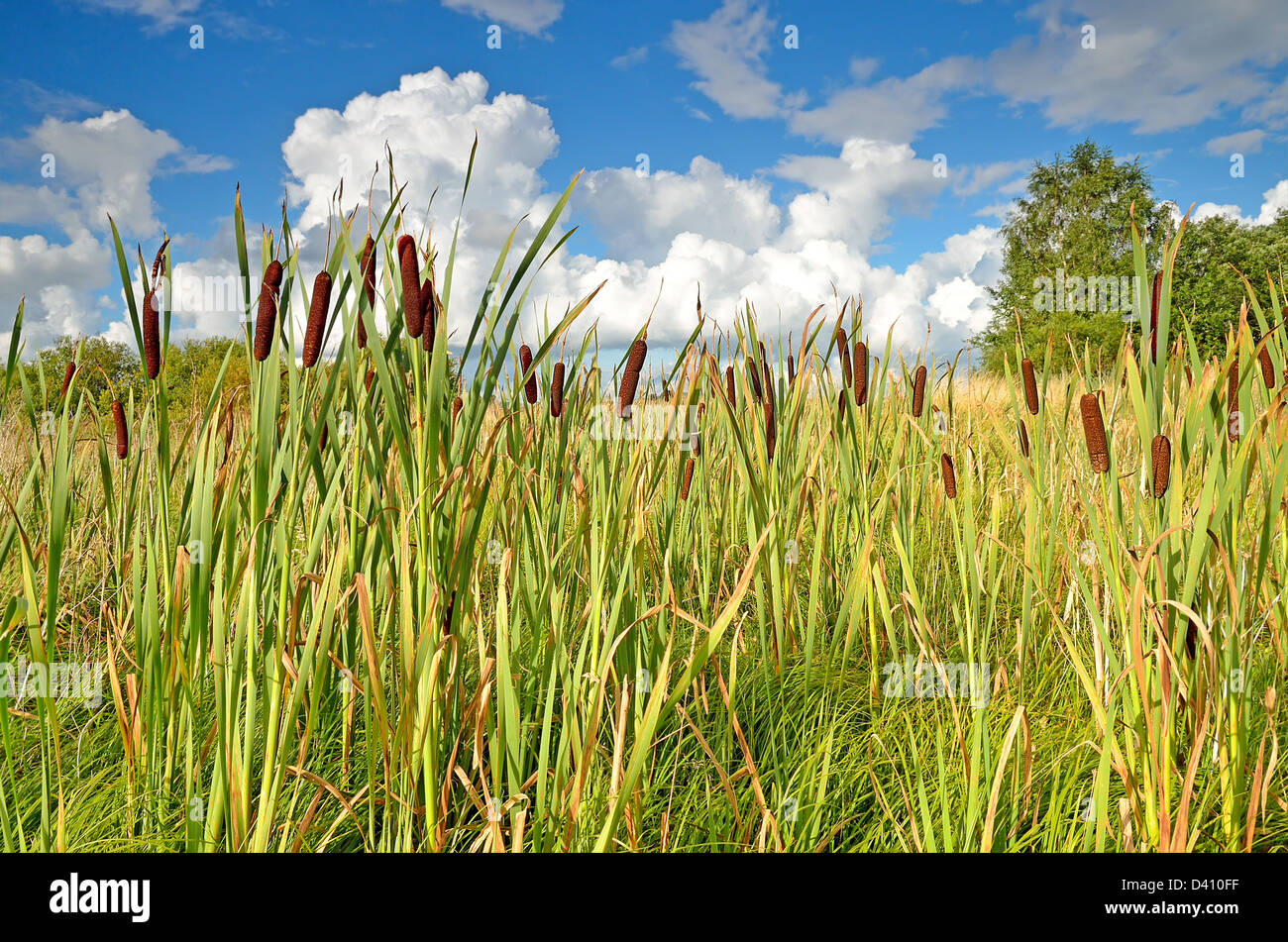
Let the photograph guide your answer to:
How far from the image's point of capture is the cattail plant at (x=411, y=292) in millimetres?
943

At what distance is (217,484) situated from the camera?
1216 mm

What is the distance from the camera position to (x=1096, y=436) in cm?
114

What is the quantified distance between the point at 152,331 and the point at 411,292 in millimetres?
430

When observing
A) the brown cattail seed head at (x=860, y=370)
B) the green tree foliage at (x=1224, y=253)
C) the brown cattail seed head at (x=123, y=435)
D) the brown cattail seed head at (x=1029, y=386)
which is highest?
the green tree foliage at (x=1224, y=253)

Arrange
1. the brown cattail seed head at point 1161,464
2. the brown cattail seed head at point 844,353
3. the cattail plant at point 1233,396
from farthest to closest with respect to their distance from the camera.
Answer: the brown cattail seed head at point 844,353, the cattail plant at point 1233,396, the brown cattail seed head at point 1161,464

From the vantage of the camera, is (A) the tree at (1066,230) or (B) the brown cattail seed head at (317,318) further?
(A) the tree at (1066,230)

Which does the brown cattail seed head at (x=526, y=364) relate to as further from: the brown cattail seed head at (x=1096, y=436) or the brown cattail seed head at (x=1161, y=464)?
the brown cattail seed head at (x=1161, y=464)

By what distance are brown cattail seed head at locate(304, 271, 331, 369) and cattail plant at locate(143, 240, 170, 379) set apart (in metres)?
0.22

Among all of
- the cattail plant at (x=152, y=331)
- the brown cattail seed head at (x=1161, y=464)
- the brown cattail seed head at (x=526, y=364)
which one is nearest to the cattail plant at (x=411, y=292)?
the cattail plant at (x=152, y=331)

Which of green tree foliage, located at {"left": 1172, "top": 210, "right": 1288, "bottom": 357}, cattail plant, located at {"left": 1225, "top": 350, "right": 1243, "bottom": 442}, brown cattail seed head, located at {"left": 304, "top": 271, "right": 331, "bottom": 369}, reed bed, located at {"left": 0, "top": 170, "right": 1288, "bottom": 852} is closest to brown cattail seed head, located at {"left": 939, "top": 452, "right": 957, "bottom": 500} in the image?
reed bed, located at {"left": 0, "top": 170, "right": 1288, "bottom": 852}

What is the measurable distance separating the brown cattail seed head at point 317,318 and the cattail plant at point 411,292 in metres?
0.12

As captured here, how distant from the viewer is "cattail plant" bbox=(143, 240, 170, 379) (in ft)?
3.36

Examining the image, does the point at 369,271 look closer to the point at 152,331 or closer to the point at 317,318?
the point at 317,318

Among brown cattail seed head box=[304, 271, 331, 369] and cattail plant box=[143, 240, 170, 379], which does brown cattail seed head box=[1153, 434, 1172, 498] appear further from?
cattail plant box=[143, 240, 170, 379]
